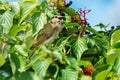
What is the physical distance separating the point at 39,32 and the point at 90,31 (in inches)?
8.5

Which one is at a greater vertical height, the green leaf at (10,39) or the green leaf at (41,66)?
the green leaf at (10,39)

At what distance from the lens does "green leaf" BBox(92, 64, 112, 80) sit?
6.37 ft

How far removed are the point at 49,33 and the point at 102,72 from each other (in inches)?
11.4

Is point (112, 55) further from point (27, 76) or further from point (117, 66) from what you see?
point (27, 76)

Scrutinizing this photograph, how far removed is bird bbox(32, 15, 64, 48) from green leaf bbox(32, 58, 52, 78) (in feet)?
0.44

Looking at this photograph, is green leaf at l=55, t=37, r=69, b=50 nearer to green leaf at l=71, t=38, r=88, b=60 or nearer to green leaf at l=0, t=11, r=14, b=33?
green leaf at l=71, t=38, r=88, b=60

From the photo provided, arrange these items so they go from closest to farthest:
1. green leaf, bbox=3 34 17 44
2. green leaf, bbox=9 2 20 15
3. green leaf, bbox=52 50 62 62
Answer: green leaf, bbox=52 50 62 62
green leaf, bbox=3 34 17 44
green leaf, bbox=9 2 20 15

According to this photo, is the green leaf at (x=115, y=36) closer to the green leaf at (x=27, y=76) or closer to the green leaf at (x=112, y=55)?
the green leaf at (x=112, y=55)

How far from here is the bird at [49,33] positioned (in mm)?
2059

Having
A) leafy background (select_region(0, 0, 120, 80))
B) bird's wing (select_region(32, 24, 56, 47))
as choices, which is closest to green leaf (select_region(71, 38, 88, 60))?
leafy background (select_region(0, 0, 120, 80))

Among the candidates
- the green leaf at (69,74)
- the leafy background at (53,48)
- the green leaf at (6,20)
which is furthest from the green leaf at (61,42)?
the green leaf at (6,20)

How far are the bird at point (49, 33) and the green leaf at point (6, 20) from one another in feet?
0.43

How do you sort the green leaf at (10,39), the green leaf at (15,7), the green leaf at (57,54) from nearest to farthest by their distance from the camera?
the green leaf at (57,54)
the green leaf at (10,39)
the green leaf at (15,7)

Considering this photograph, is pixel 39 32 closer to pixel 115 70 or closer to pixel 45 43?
pixel 45 43
